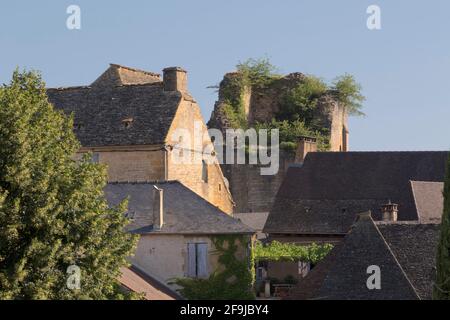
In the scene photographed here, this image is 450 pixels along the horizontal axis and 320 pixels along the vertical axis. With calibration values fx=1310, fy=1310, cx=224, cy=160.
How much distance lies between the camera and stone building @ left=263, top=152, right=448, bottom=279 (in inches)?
2071

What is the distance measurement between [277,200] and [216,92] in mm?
20057

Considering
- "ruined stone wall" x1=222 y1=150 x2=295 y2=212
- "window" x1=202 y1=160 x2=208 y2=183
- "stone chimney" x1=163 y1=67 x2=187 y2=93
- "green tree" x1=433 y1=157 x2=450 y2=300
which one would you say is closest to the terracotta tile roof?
"green tree" x1=433 y1=157 x2=450 y2=300

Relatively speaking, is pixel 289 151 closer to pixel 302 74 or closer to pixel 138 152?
pixel 302 74

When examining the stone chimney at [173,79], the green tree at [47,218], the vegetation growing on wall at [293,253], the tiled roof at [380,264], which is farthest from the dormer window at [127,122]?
the green tree at [47,218]

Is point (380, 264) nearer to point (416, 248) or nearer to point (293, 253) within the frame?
point (416, 248)

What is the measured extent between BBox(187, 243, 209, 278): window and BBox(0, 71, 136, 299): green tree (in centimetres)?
688

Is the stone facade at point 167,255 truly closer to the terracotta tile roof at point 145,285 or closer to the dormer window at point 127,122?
the terracotta tile roof at point 145,285

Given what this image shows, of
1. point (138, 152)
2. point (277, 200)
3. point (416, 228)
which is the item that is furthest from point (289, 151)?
point (416, 228)

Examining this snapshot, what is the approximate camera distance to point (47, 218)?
28.7 metres

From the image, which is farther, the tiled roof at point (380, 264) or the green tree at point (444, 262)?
the tiled roof at point (380, 264)

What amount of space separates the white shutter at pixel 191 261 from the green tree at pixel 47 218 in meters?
6.83

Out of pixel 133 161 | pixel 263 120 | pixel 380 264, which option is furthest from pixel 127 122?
pixel 263 120

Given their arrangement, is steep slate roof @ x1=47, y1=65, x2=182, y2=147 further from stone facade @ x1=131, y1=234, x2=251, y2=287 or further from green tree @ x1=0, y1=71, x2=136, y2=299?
green tree @ x1=0, y1=71, x2=136, y2=299

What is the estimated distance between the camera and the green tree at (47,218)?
92.5 ft
